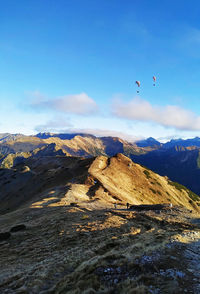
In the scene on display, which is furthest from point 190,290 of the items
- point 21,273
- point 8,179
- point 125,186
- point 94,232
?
point 8,179

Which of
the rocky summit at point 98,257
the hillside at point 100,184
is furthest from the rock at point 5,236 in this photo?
the hillside at point 100,184

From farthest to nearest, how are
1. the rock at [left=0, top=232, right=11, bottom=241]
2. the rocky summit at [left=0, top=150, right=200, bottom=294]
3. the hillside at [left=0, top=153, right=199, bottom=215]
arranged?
the hillside at [left=0, top=153, right=199, bottom=215]
the rock at [left=0, top=232, right=11, bottom=241]
the rocky summit at [left=0, top=150, right=200, bottom=294]

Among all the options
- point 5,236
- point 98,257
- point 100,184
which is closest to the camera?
point 98,257

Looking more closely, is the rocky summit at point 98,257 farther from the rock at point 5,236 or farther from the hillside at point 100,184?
the hillside at point 100,184

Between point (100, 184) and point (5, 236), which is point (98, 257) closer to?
point (5, 236)

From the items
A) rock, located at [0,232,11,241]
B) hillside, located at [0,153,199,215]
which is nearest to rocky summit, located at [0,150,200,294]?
rock, located at [0,232,11,241]

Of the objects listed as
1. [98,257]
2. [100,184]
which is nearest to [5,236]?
[98,257]

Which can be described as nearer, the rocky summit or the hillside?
the rocky summit

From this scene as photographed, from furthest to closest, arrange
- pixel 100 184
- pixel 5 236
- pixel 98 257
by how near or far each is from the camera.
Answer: pixel 100 184 < pixel 5 236 < pixel 98 257

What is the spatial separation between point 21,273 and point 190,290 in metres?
11.9

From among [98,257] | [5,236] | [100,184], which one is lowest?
[100,184]

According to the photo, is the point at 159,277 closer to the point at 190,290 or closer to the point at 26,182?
the point at 190,290

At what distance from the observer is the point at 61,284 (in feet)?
39.8

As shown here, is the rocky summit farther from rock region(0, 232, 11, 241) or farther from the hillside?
the hillside
